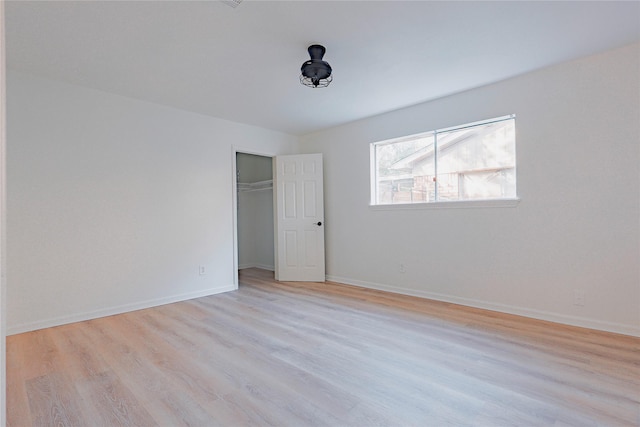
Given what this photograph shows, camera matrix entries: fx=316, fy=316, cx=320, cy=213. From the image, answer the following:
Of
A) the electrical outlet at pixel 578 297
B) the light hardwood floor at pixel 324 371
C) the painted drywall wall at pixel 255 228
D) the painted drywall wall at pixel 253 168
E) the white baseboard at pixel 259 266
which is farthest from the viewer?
the painted drywall wall at pixel 253 168

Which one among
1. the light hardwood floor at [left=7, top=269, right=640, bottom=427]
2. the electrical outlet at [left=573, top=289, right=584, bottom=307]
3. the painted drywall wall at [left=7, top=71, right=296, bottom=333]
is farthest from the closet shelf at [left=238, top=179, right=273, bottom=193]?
the electrical outlet at [left=573, top=289, right=584, bottom=307]

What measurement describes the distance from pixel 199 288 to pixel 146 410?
103 inches

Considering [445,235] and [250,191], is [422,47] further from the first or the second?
[250,191]

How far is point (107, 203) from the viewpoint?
355 centimetres

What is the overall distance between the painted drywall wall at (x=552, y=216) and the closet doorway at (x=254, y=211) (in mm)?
3266

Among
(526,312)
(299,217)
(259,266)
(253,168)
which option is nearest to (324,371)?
(526,312)

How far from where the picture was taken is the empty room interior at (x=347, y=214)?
200 cm

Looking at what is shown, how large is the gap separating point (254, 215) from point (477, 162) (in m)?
4.79

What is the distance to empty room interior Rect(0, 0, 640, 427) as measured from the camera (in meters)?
2.00

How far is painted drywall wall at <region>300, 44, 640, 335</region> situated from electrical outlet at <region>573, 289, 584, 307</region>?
0.03 meters

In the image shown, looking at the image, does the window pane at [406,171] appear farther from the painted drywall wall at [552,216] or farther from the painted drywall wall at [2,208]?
the painted drywall wall at [2,208]

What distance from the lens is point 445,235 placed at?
12.7 feet

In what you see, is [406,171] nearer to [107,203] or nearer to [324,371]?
[324,371]

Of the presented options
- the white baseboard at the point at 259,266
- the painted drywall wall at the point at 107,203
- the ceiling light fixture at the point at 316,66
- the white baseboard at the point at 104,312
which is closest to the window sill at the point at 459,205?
the ceiling light fixture at the point at 316,66
